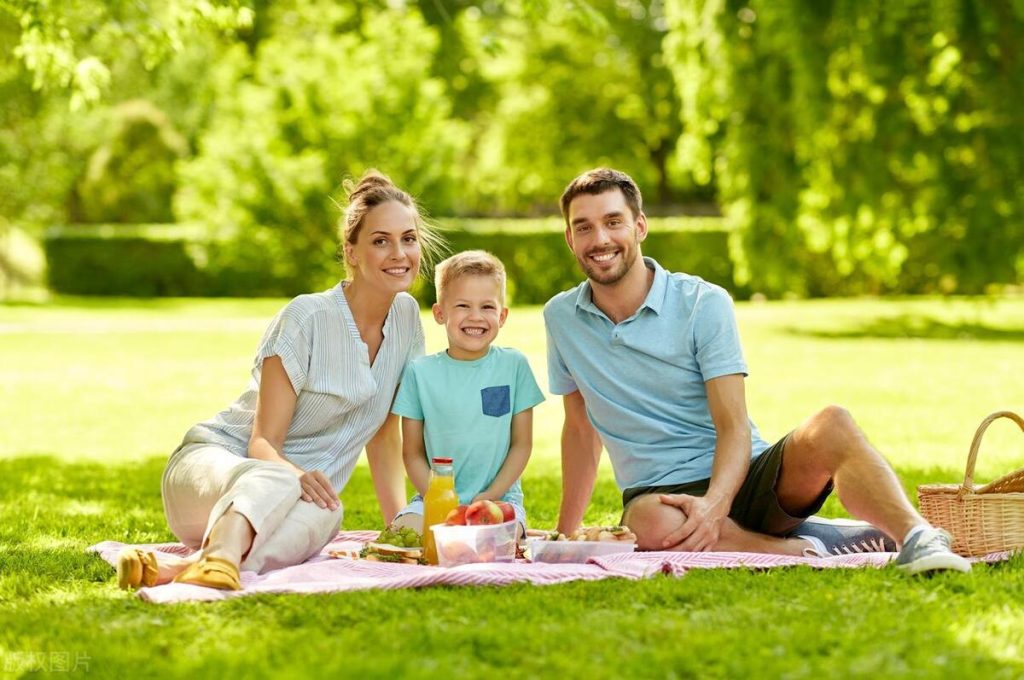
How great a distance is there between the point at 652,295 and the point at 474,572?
1.28 metres

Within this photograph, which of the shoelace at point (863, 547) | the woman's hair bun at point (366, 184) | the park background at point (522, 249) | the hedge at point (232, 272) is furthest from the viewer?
the hedge at point (232, 272)

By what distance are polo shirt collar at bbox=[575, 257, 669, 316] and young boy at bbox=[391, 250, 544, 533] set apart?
11.6 inches

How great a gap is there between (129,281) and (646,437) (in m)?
23.8

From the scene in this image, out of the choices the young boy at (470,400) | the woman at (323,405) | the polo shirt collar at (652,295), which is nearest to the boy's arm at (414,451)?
the young boy at (470,400)

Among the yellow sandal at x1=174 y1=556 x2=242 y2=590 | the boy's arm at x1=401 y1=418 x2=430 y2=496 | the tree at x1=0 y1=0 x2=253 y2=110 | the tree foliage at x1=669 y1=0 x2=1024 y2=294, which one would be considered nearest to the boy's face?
the boy's arm at x1=401 y1=418 x2=430 y2=496

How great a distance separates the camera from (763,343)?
1691 cm

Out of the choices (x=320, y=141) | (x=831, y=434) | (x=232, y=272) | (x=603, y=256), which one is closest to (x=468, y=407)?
(x=603, y=256)

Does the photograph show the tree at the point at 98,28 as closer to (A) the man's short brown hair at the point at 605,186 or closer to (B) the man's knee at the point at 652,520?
(A) the man's short brown hair at the point at 605,186

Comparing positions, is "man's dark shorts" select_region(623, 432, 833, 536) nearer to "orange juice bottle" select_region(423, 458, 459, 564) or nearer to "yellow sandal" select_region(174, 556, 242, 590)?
"orange juice bottle" select_region(423, 458, 459, 564)

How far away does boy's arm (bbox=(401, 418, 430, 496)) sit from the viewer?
15.9 feet

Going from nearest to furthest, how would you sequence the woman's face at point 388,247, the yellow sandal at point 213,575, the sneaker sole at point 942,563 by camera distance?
the yellow sandal at point 213,575, the sneaker sole at point 942,563, the woman's face at point 388,247

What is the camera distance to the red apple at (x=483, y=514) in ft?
14.4

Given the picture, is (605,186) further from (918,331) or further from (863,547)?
(918,331)

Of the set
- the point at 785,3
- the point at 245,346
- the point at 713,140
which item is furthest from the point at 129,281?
the point at 785,3
